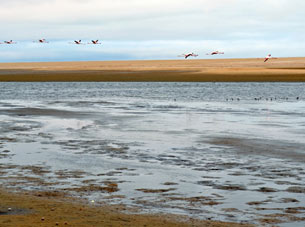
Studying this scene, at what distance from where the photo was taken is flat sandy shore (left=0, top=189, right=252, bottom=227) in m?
8.84

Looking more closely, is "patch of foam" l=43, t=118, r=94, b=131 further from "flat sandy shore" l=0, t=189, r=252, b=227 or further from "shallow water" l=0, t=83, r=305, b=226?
"flat sandy shore" l=0, t=189, r=252, b=227

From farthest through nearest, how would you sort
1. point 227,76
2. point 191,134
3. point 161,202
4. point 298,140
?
1. point 227,76
2. point 191,134
3. point 298,140
4. point 161,202

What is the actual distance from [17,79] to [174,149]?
218 feet

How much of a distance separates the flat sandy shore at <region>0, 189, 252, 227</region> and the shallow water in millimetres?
518

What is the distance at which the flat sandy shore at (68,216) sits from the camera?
884 centimetres

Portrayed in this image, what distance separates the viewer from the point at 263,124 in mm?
24125

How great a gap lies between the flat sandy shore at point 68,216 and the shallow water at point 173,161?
1.70 feet

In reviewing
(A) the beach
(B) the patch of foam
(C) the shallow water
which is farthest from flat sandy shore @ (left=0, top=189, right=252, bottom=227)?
(B) the patch of foam

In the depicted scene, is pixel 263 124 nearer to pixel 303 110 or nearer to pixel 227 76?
pixel 303 110

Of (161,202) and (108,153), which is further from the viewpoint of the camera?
(108,153)

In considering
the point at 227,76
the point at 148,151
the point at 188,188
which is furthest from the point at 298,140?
the point at 227,76

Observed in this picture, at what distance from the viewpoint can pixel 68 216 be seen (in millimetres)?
9227

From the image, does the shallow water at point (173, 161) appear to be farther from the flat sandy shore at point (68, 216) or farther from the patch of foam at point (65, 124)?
the flat sandy shore at point (68, 216)

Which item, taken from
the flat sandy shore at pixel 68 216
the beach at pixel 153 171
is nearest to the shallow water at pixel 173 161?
the beach at pixel 153 171
